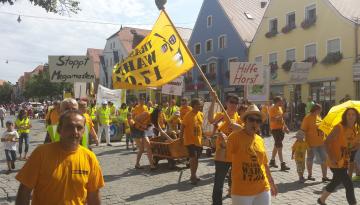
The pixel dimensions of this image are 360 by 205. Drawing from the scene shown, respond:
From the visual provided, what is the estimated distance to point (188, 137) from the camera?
364 inches

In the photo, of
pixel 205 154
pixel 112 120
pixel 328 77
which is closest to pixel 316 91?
pixel 328 77

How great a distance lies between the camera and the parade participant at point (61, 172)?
3334 mm

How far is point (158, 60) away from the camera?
315 inches

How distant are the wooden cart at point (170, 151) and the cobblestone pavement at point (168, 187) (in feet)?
0.90

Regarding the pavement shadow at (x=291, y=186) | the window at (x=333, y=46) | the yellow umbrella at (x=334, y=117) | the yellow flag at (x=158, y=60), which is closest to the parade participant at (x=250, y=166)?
the yellow umbrella at (x=334, y=117)

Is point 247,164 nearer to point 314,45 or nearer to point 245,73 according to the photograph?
point 245,73

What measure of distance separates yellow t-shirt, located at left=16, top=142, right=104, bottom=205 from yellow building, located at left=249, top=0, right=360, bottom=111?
85.5 feet

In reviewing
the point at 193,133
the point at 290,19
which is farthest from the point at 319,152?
the point at 290,19

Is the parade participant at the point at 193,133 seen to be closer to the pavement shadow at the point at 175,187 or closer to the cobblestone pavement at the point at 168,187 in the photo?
the pavement shadow at the point at 175,187

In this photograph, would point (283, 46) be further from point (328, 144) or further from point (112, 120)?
point (328, 144)

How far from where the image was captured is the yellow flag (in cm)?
769

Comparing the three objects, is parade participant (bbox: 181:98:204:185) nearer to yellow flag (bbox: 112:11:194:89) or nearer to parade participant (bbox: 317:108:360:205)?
yellow flag (bbox: 112:11:194:89)

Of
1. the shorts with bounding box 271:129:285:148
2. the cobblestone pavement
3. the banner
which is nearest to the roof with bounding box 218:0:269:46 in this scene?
the banner

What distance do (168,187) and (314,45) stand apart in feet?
84.2
